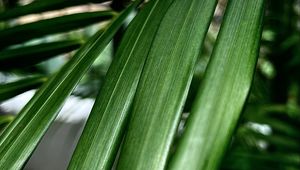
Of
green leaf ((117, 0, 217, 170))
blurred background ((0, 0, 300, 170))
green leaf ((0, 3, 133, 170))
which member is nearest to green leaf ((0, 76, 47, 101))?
blurred background ((0, 0, 300, 170))

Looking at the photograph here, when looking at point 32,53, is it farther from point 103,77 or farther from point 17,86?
point 103,77

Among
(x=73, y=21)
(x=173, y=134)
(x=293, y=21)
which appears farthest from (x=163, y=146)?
(x=293, y=21)

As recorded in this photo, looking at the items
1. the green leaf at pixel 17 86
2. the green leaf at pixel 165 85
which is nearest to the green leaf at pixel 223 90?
the green leaf at pixel 165 85

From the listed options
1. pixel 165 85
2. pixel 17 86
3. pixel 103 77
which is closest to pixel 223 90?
pixel 165 85

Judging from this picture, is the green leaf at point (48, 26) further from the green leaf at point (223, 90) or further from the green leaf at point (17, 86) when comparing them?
the green leaf at point (223, 90)

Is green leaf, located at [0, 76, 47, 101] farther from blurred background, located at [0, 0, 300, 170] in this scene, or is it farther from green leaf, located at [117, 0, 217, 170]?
green leaf, located at [117, 0, 217, 170]

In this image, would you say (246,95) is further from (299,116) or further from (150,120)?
(299,116)
